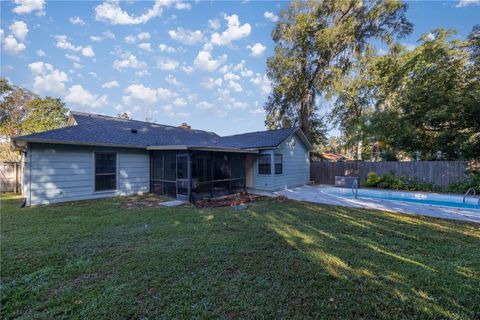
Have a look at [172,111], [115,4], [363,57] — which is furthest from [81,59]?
[363,57]

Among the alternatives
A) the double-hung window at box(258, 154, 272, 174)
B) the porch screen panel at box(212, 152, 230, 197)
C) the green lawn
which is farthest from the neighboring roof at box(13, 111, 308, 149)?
the green lawn

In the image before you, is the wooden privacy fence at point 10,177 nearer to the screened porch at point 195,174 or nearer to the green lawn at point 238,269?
the screened porch at point 195,174

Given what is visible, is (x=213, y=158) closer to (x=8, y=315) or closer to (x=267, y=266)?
(x=267, y=266)

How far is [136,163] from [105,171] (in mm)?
1303

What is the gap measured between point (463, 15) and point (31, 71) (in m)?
25.6

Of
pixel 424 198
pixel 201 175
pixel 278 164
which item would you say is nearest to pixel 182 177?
pixel 201 175

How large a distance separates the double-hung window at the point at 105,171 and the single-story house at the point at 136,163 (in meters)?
0.04

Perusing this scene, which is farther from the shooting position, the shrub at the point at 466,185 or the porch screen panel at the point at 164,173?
the shrub at the point at 466,185

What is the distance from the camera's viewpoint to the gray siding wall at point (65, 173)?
766 centimetres

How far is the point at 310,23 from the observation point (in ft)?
55.2

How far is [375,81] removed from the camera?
17.0m

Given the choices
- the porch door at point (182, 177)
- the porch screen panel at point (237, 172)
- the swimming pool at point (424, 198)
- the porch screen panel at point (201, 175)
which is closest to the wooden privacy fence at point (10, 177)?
the porch door at point (182, 177)

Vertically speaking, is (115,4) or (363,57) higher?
(363,57)

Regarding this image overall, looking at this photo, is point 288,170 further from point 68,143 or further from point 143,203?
point 68,143
